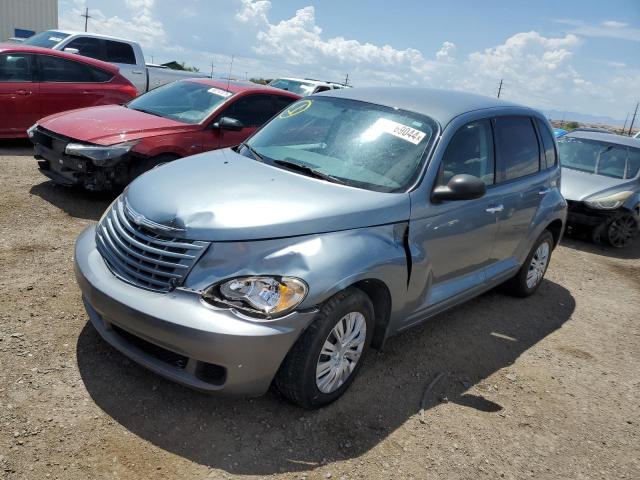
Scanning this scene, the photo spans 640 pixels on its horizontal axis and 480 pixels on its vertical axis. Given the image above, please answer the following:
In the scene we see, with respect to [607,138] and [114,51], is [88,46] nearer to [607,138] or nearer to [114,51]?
[114,51]

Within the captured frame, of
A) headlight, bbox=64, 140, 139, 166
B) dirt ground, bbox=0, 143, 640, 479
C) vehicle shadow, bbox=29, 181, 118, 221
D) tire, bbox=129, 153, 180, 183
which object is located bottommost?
vehicle shadow, bbox=29, 181, 118, 221

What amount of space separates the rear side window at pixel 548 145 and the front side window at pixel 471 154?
1.10m

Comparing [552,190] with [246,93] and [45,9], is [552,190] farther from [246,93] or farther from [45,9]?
[45,9]

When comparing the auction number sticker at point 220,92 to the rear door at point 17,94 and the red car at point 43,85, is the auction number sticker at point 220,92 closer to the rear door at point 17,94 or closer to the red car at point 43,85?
the red car at point 43,85

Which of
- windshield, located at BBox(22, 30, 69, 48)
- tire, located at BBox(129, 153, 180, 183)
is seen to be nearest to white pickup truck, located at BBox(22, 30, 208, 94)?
windshield, located at BBox(22, 30, 69, 48)

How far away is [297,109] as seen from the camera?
14.8 ft

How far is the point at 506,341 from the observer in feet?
15.0

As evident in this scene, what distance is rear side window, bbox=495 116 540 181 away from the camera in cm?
442

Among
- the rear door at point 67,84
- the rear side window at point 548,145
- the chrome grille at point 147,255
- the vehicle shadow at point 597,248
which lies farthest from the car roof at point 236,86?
the vehicle shadow at point 597,248

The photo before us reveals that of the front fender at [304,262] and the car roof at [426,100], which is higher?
the car roof at [426,100]

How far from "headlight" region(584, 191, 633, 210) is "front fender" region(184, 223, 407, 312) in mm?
6192

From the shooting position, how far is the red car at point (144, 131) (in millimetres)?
5730

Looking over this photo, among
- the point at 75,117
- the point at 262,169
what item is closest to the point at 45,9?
the point at 75,117

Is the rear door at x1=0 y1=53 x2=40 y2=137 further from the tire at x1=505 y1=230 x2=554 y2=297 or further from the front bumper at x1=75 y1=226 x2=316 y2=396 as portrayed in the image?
the tire at x1=505 y1=230 x2=554 y2=297
